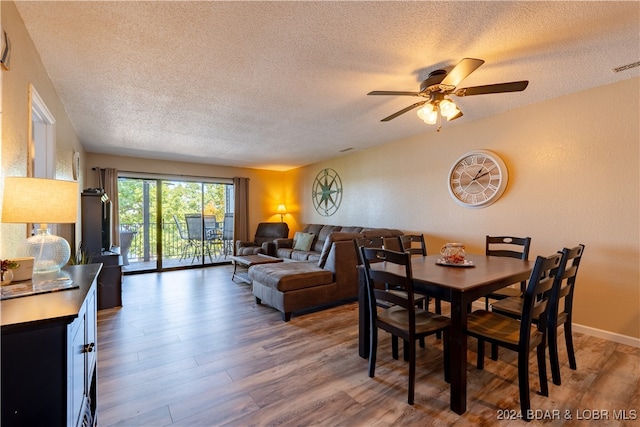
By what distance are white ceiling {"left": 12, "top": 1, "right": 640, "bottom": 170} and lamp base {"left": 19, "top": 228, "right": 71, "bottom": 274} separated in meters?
1.33

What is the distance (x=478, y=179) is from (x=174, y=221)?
19.7 ft

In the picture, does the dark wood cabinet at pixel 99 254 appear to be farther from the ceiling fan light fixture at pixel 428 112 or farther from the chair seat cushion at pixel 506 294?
the chair seat cushion at pixel 506 294

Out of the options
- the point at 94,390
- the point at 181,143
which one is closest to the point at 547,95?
the point at 94,390

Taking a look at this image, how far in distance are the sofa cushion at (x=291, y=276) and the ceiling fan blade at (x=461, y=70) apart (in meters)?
2.35

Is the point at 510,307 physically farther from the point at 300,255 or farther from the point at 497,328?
the point at 300,255

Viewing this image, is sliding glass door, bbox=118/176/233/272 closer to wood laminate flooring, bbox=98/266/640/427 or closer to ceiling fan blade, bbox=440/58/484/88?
wood laminate flooring, bbox=98/266/640/427

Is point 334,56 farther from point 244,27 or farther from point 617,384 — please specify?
point 617,384

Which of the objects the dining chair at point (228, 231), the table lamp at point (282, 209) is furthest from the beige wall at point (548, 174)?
the table lamp at point (282, 209)

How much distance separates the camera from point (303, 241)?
5977mm

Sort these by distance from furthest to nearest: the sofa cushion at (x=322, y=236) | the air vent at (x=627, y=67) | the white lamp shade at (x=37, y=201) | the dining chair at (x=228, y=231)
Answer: the dining chair at (x=228, y=231) → the sofa cushion at (x=322, y=236) → the air vent at (x=627, y=67) → the white lamp shade at (x=37, y=201)

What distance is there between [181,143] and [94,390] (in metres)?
3.84

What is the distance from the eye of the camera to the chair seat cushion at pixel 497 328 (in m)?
1.79

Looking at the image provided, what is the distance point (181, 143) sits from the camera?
4719 mm

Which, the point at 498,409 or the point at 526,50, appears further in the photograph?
the point at 526,50
